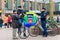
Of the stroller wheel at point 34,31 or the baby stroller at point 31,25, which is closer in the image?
A: the baby stroller at point 31,25

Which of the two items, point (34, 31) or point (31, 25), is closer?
point (34, 31)

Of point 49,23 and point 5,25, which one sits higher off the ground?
point 49,23

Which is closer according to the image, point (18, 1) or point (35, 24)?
point (35, 24)

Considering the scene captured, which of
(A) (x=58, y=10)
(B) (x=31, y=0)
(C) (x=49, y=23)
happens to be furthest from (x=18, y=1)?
(C) (x=49, y=23)

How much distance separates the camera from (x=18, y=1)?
4638 cm

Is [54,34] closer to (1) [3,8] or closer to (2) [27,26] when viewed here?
(2) [27,26]

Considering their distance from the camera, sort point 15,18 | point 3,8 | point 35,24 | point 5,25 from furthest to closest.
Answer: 1. point 3,8
2. point 5,25
3. point 35,24
4. point 15,18

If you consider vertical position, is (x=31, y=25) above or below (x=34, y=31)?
above

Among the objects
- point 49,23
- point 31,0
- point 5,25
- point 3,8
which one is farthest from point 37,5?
point 49,23

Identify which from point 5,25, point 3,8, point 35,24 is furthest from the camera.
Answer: point 3,8

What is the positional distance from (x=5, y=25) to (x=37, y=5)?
22.6m

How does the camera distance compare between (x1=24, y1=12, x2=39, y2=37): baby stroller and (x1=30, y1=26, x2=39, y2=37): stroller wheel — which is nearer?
(x1=24, y1=12, x2=39, y2=37): baby stroller

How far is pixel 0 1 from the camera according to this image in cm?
4444

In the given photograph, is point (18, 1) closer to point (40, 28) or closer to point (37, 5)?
point (37, 5)
